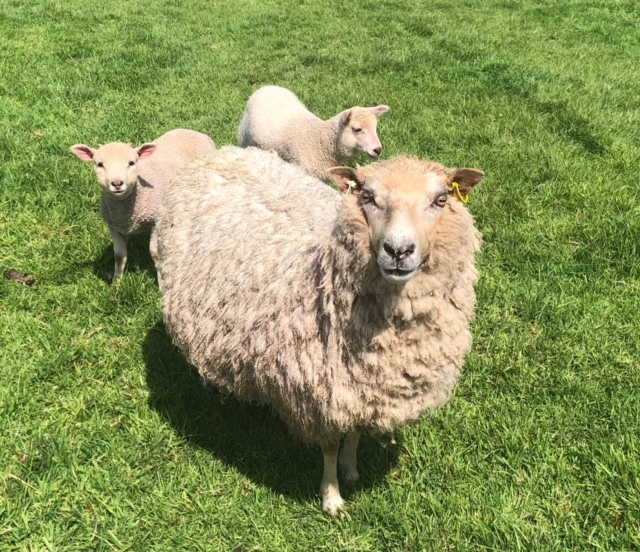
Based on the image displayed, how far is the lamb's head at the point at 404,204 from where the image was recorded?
5.56 ft

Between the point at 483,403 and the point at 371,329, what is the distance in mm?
1293

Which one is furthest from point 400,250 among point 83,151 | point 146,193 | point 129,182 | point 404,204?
point 83,151

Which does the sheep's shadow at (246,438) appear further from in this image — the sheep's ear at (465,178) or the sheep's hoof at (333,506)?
the sheep's ear at (465,178)

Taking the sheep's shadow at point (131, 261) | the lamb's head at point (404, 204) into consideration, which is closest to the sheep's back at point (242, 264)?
the lamb's head at point (404, 204)

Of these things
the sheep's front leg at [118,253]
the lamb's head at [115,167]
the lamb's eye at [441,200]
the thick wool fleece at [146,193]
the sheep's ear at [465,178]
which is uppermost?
the sheep's ear at [465,178]

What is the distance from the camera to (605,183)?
457 centimetres

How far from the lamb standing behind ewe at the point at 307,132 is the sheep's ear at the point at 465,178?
2.61m

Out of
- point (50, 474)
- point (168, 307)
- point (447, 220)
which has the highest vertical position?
point (447, 220)

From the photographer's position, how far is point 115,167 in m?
3.68

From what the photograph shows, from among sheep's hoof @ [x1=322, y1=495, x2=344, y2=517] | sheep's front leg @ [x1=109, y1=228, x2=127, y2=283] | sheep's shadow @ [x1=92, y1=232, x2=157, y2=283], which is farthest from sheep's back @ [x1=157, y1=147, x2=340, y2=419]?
sheep's shadow @ [x1=92, y1=232, x2=157, y2=283]

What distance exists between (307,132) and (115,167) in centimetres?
190

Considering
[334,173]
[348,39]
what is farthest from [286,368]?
[348,39]

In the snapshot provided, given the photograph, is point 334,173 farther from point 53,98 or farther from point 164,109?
point 53,98

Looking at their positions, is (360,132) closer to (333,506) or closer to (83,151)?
(83,151)
